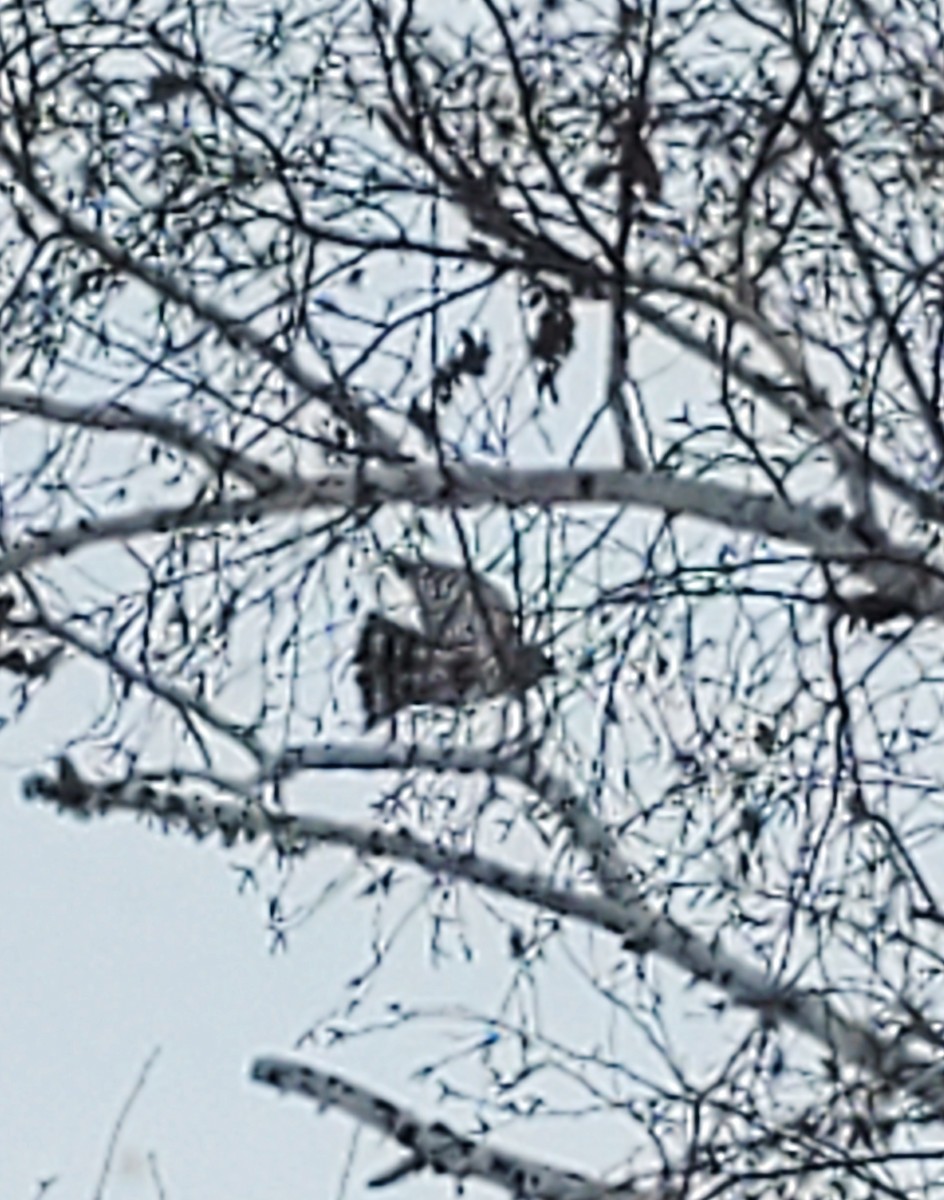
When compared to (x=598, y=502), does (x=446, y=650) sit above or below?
below

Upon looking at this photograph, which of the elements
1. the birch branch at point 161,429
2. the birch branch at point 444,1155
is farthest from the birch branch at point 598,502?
the birch branch at point 444,1155

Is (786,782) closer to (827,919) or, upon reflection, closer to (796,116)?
(827,919)

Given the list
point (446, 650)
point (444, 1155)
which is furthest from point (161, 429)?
point (444, 1155)

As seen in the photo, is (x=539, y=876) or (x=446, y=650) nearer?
(x=446, y=650)

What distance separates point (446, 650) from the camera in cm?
486

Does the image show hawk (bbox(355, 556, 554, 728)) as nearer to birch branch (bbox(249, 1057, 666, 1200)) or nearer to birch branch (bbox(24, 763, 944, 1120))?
birch branch (bbox(24, 763, 944, 1120))

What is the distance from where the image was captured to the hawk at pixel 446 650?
478 centimetres

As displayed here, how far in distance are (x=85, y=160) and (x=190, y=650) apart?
2.30 feet

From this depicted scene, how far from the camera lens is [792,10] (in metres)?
4.80

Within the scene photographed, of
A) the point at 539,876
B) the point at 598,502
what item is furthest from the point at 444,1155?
the point at 598,502

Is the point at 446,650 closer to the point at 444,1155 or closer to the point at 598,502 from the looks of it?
the point at 598,502

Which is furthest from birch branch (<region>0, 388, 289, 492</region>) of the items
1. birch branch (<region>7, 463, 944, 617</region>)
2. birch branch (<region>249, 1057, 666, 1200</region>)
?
birch branch (<region>249, 1057, 666, 1200</region>)

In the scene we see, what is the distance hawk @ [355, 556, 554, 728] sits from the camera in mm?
4777

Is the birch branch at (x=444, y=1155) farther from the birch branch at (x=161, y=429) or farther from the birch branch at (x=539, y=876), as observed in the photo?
the birch branch at (x=161, y=429)
